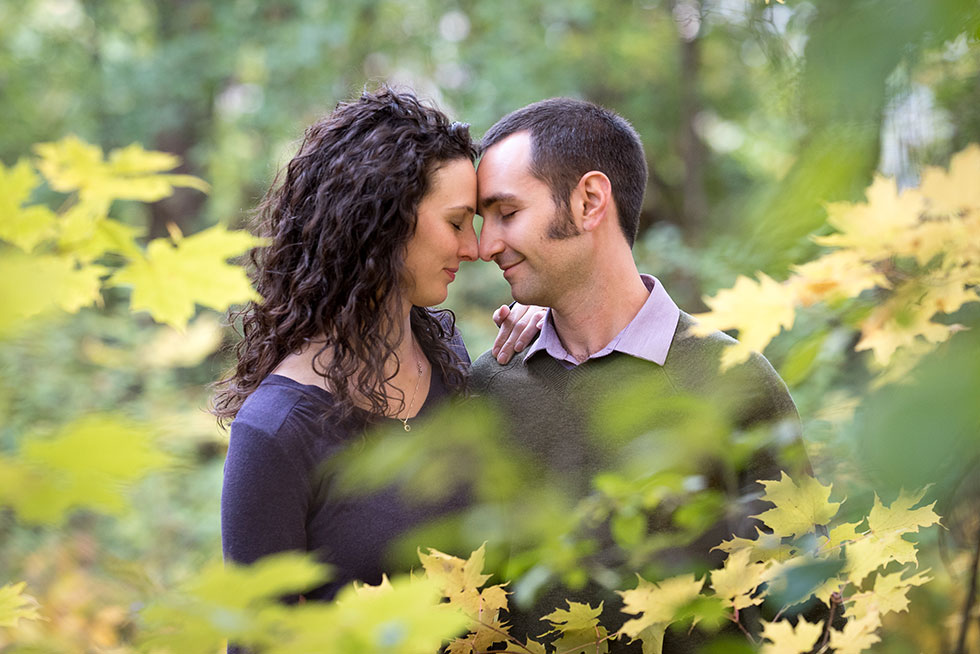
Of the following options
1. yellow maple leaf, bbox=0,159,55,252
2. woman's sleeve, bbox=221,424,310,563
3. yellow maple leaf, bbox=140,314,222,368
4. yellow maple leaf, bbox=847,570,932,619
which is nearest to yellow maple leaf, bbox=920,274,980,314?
yellow maple leaf, bbox=847,570,932,619

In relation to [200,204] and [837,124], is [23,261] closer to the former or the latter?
[837,124]

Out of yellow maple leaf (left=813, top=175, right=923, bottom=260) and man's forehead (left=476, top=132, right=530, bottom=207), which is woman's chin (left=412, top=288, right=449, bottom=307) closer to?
man's forehead (left=476, top=132, right=530, bottom=207)

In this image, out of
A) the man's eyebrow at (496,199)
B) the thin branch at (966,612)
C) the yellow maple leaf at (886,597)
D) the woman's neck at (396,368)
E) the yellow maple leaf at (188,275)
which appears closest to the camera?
the thin branch at (966,612)

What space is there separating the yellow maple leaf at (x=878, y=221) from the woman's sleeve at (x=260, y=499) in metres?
1.00

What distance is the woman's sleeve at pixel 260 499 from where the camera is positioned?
1.38m

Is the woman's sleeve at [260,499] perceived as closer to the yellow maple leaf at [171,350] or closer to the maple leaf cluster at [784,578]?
the maple leaf cluster at [784,578]

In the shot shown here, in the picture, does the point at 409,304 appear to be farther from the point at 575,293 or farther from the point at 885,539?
the point at 885,539

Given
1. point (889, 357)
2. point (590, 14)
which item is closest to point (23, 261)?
point (889, 357)

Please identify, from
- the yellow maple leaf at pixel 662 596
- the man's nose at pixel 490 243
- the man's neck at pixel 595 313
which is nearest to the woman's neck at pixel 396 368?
the man's nose at pixel 490 243

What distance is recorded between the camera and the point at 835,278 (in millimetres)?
734

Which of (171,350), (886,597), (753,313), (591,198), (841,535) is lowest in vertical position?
(171,350)

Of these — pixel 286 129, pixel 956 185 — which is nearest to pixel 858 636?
pixel 956 185

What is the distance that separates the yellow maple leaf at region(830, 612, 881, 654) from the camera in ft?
2.86

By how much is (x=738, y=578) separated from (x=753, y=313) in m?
0.25
